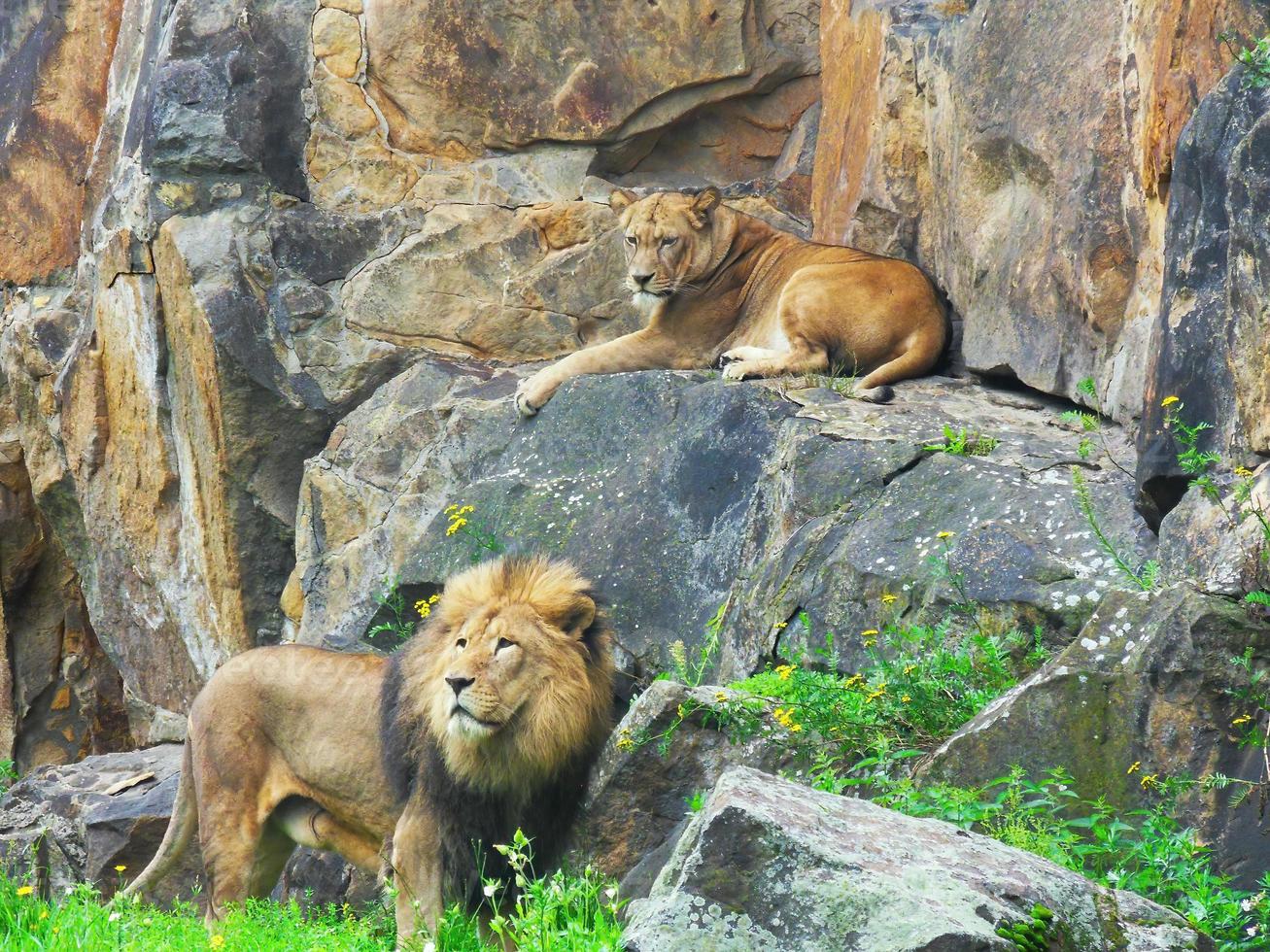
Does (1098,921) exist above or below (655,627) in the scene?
above

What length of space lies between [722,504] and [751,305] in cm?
209

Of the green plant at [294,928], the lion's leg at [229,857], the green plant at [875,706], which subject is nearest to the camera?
the green plant at [294,928]

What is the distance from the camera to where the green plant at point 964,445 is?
673 cm

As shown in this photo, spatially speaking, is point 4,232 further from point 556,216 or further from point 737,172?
point 737,172

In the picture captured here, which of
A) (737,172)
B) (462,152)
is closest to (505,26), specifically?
(462,152)

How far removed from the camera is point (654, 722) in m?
5.64

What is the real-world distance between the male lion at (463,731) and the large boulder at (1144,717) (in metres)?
1.49

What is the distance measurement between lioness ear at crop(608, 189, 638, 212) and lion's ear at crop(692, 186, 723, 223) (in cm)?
40

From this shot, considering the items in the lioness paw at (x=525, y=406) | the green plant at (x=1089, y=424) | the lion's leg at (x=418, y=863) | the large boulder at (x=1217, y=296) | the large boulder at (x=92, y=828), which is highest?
the large boulder at (x=1217, y=296)

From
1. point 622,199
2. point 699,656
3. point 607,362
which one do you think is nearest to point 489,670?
point 699,656

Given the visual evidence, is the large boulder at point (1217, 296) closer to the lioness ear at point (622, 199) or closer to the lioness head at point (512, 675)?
the lioness head at point (512, 675)

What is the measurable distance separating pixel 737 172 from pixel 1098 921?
7.98 meters

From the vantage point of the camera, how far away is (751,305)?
30.1 feet

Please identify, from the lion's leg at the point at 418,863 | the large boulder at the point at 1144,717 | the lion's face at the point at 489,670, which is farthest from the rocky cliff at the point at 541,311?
the lion's leg at the point at 418,863
